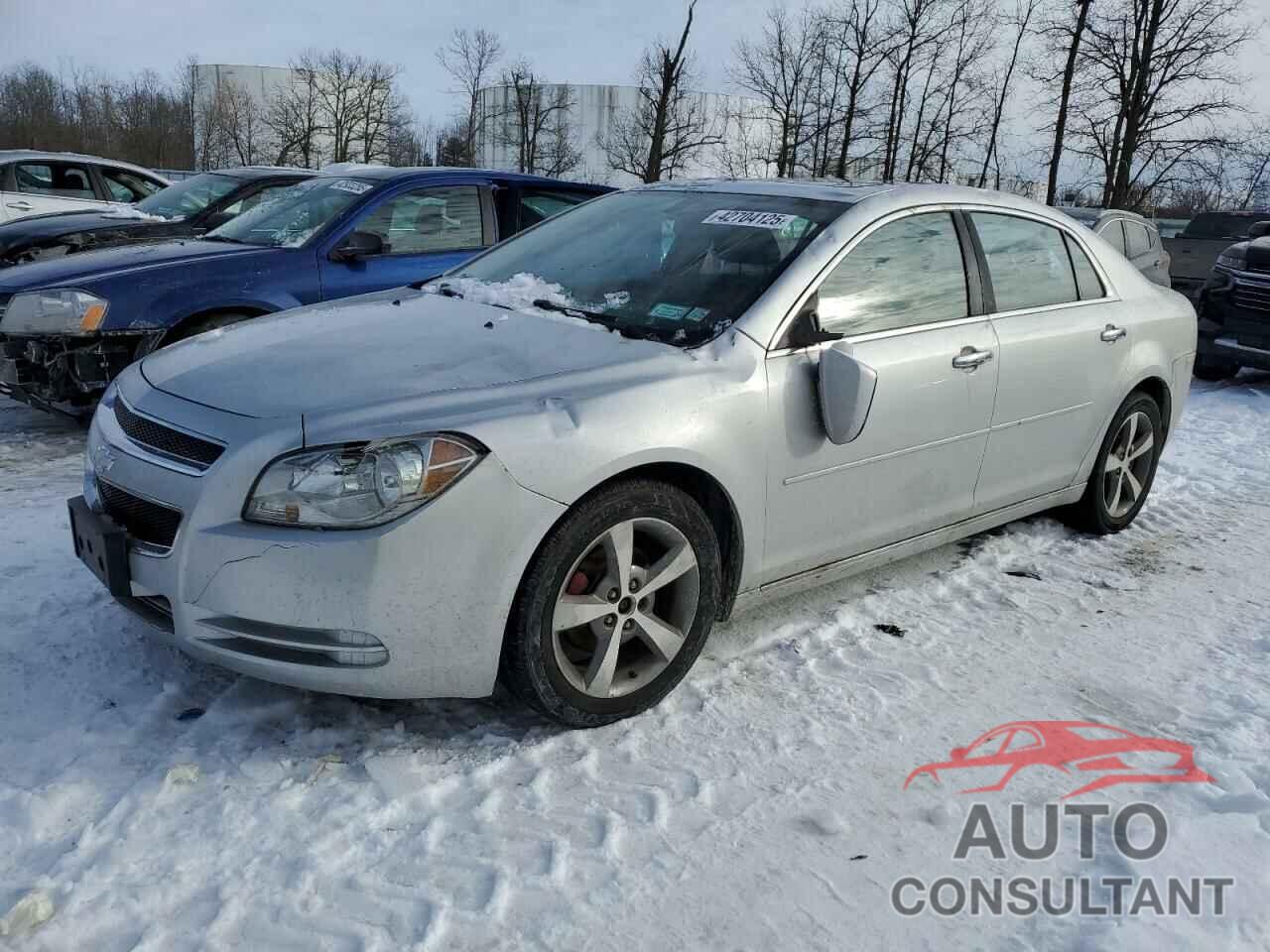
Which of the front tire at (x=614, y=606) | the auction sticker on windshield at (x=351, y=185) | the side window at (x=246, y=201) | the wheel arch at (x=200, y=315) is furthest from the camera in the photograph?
the side window at (x=246, y=201)

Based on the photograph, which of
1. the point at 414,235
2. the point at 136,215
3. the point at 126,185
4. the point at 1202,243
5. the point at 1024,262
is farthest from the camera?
the point at 1202,243

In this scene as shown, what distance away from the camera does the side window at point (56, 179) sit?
37.6 ft

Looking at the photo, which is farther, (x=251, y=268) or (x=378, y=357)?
(x=251, y=268)

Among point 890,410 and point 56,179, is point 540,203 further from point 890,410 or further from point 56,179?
point 56,179

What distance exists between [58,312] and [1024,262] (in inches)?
189

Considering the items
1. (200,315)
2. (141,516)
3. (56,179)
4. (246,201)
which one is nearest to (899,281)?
(141,516)

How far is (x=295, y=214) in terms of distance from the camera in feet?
21.2

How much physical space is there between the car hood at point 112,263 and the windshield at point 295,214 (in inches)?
6.9

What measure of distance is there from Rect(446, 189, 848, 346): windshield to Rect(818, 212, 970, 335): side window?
0.18 meters

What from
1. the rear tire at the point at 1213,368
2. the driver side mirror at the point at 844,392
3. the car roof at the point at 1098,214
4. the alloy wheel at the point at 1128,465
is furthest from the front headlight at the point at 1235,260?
the driver side mirror at the point at 844,392

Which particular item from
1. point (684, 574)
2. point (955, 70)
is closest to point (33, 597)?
point (684, 574)

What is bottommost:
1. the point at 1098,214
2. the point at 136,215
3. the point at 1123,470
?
the point at 1123,470

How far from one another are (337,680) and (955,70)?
3239 centimetres

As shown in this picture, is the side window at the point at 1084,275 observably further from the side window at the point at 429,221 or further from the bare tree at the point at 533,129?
the bare tree at the point at 533,129
